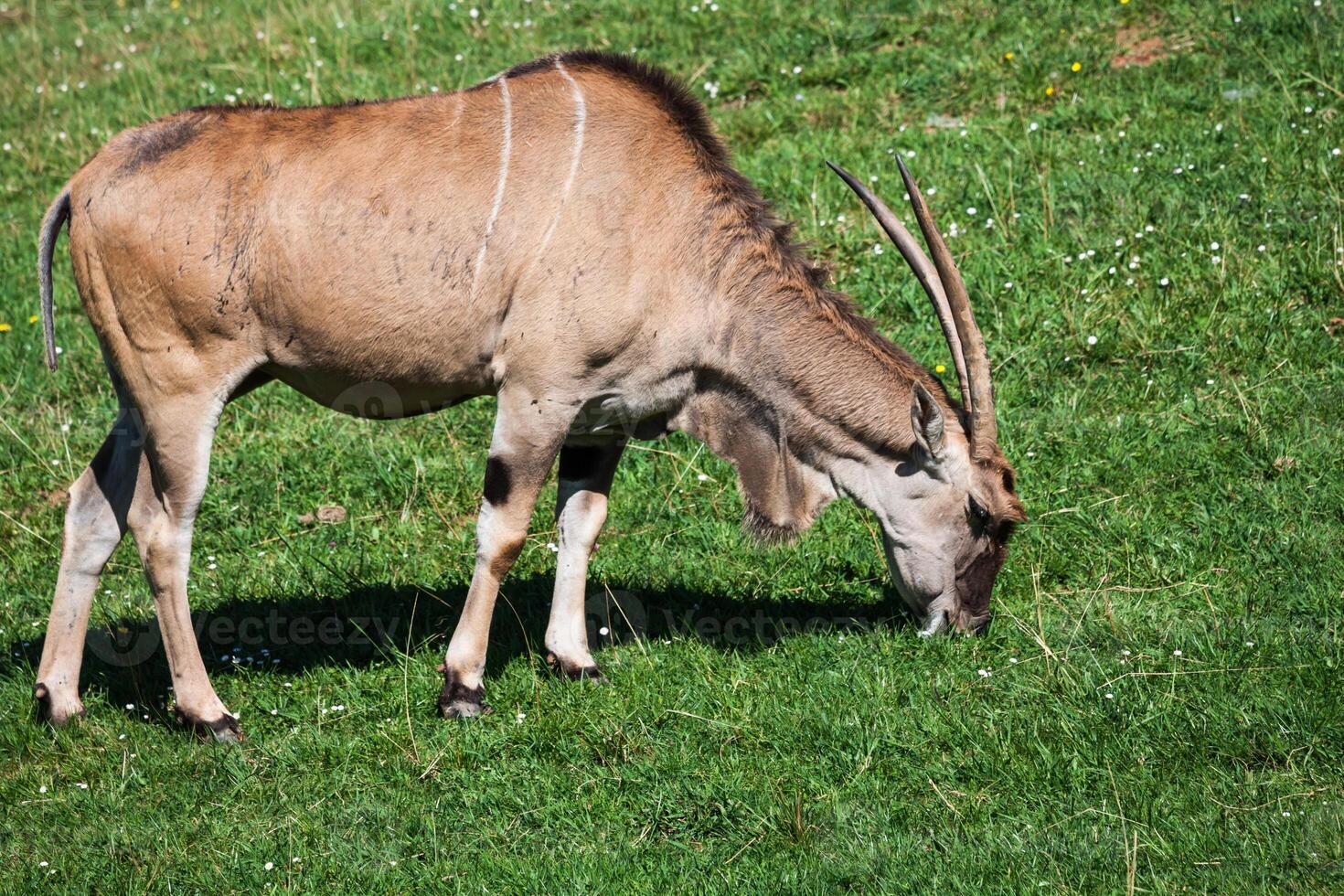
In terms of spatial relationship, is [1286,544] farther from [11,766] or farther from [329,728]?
[11,766]

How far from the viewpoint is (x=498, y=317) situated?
581cm

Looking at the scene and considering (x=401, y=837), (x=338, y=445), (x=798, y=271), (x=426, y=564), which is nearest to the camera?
(x=401, y=837)

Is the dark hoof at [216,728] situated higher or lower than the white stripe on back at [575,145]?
lower

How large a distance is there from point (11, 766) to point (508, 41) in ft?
26.3

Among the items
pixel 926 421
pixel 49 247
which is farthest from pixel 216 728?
pixel 926 421

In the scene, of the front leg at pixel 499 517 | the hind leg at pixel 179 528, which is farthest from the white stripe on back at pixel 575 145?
the hind leg at pixel 179 528

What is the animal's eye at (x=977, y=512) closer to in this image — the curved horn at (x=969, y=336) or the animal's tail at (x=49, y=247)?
the curved horn at (x=969, y=336)

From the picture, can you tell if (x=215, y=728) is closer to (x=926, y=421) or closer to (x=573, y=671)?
(x=573, y=671)

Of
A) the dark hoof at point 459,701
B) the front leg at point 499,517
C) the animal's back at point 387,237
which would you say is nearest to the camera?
the animal's back at point 387,237

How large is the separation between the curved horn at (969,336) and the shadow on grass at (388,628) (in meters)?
0.98

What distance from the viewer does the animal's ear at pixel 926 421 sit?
227 inches

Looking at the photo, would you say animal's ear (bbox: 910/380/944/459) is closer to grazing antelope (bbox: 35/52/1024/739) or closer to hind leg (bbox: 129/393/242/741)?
grazing antelope (bbox: 35/52/1024/739)

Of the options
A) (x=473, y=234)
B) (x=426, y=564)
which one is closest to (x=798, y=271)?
(x=473, y=234)

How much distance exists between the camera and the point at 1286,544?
6352 mm
